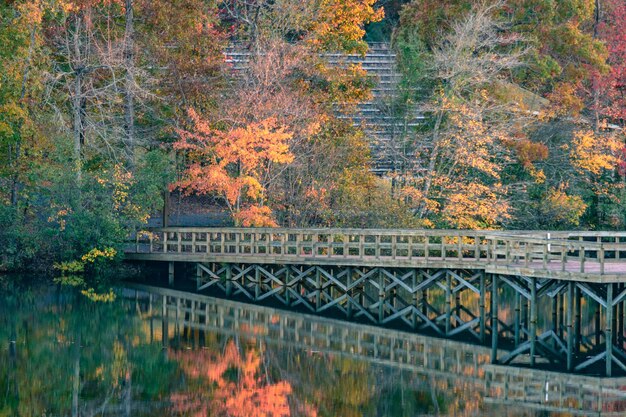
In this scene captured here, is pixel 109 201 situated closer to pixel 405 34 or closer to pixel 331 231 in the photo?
pixel 331 231

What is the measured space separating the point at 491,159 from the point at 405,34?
7210 millimetres

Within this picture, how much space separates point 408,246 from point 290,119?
10.1 meters

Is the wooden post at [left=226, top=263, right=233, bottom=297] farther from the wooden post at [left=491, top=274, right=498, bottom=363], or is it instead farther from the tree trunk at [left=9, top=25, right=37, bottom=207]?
the wooden post at [left=491, top=274, right=498, bottom=363]

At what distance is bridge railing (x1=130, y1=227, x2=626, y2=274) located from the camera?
31.8 meters

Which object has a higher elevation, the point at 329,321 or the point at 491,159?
the point at 491,159

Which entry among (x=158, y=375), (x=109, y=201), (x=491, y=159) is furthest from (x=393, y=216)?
(x=158, y=375)

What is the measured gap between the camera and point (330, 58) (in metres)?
52.9

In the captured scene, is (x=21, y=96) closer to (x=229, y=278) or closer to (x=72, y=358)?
(x=229, y=278)

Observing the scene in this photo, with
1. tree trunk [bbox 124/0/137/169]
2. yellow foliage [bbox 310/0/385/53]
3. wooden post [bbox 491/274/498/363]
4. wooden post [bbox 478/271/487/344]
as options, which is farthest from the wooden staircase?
wooden post [bbox 491/274/498/363]

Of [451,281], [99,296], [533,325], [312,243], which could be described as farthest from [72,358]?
[451,281]

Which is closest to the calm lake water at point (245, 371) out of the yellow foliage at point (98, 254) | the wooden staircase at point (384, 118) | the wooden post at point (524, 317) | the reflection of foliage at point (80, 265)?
the wooden post at point (524, 317)

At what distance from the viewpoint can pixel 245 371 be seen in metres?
29.3

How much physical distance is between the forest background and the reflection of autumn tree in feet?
46.2

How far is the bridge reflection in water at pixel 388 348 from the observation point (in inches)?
1060
